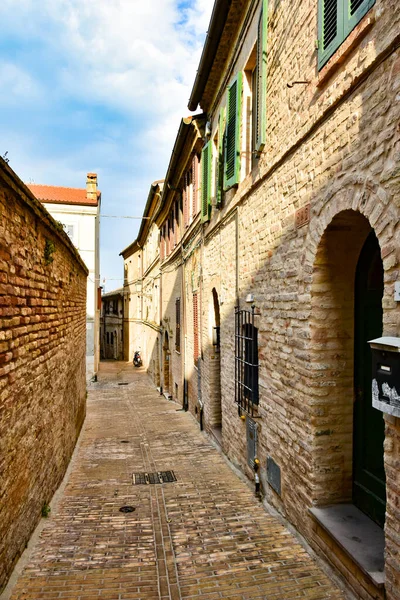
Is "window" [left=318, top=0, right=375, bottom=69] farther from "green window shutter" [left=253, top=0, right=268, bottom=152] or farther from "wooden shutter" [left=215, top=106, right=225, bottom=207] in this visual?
"wooden shutter" [left=215, top=106, right=225, bottom=207]

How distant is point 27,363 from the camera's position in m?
4.57

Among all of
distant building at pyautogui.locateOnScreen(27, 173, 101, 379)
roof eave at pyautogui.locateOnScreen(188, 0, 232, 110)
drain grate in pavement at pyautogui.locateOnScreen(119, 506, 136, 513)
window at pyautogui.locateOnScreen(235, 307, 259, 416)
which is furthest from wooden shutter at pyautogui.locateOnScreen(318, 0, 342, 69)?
distant building at pyautogui.locateOnScreen(27, 173, 101, 379)

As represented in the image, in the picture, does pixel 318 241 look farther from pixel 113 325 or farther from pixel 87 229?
pixel 113 325

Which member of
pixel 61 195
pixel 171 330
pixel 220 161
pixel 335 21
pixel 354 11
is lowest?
pixel 171 330

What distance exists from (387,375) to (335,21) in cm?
300

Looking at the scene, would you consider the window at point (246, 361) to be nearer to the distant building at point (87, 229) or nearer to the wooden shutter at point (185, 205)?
the wooden shutter at point (185, 205)

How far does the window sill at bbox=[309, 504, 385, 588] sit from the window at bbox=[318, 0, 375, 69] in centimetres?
411

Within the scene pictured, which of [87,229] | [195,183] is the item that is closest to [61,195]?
[87,229]

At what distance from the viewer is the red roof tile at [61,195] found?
2292 cm

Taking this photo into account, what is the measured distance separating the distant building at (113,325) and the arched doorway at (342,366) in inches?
1239

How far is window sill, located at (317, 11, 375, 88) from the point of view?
333 centimetres

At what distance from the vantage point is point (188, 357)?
13609 mm

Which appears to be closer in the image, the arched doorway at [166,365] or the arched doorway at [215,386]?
the arched doorway at [215,386]

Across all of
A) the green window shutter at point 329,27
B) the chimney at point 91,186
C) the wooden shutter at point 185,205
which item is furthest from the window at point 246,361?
the chimney at point 91,186
